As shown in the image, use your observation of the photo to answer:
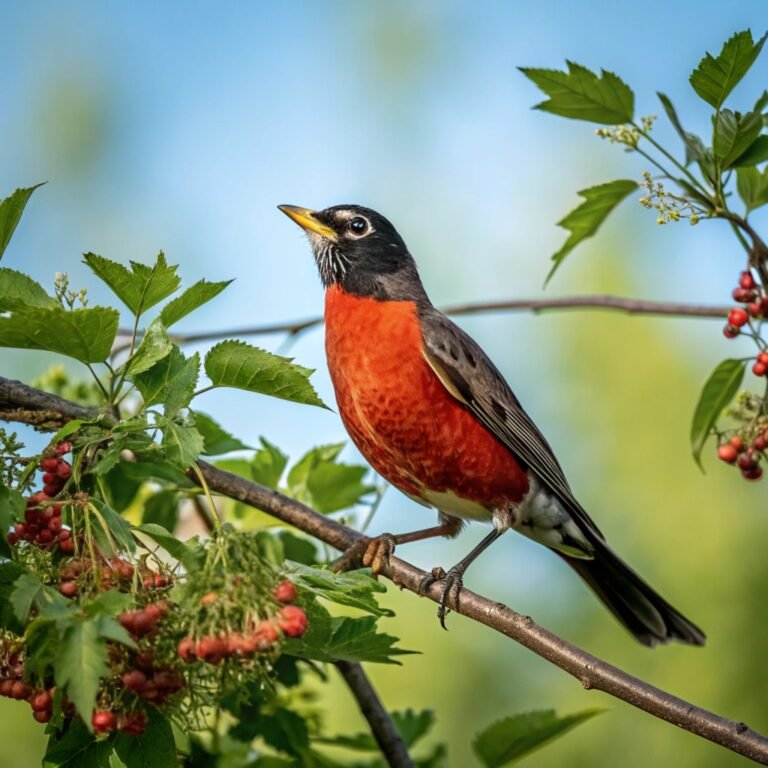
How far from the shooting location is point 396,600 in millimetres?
6816

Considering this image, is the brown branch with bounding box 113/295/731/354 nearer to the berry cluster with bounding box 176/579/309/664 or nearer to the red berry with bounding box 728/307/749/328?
the red berry with bounding box 728/307/749/328

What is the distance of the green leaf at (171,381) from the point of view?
233cm

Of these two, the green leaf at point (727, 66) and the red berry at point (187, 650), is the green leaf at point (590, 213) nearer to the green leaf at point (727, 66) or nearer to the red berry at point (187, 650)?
the green leaf at point (727, 66)

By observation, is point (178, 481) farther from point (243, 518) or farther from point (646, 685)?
point (646, 685)

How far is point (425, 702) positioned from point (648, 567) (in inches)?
63.7

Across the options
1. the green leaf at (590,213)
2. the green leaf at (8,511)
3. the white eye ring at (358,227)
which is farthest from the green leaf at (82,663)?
the white eye ring at (358,227)

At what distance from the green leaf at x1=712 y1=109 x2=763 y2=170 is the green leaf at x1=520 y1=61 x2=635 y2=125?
11.4 inches

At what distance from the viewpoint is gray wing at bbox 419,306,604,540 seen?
167 inches

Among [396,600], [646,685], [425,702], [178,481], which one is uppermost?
[178,481]

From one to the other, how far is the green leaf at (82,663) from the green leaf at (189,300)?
770 millimetres

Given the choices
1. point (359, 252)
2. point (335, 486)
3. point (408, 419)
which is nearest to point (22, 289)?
point (335, 486)

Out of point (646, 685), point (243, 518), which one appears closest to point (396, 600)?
point (243, 518)

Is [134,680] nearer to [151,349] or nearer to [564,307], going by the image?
[151,349]

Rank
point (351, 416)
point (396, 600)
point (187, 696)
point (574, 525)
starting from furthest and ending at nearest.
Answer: point (396, 600)
point (574, 525)
point (351, 416)
point (187, 696)
